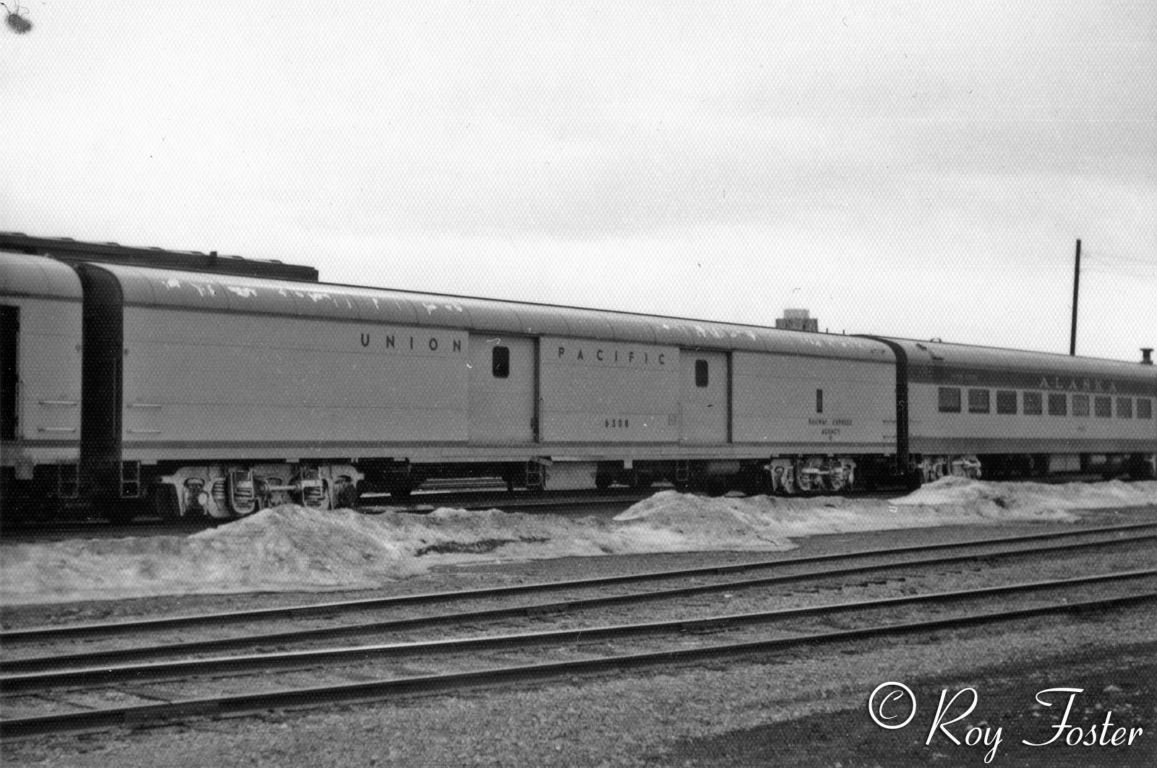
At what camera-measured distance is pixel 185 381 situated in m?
17.8

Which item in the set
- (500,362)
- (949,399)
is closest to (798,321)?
(949,399)

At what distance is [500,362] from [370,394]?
116 inches

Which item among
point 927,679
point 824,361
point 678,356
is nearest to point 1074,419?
point 824,361

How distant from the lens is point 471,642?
10242 millimetres

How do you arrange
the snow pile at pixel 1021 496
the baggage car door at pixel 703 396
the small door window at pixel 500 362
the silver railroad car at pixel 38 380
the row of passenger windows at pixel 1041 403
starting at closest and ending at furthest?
the silver railroad car at pixel 38 380
the small door window at pixel 500 362
the baggage car door at pixel 703 396
the snow pile at pixel 1021 496
the row of passenger windows at pixel 1041 403

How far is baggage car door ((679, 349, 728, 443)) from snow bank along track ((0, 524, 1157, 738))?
949 centimetres

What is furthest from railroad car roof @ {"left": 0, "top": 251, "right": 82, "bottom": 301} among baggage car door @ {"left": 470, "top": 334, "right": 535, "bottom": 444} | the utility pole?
the utility pole

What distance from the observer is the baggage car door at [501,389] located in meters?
21.5

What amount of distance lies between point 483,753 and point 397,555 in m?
9.34

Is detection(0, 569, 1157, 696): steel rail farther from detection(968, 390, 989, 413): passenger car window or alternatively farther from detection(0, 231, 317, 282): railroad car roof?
detection(968, 390, 989, 413): passenger car window

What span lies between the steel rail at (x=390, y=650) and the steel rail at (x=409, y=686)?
2.57 ft

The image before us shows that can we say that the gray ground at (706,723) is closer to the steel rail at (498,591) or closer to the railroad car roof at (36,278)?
the steel rail at (498,591)

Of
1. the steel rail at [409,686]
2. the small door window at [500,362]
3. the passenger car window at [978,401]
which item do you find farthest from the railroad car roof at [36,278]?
the passenger car window at [978,401]

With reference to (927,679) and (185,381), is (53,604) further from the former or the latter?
(927,679)
